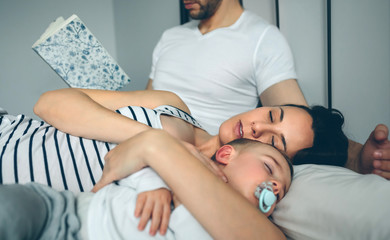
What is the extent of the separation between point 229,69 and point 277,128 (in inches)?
22.5

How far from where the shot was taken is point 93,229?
1.99 ft

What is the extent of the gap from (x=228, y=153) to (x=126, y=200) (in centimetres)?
35

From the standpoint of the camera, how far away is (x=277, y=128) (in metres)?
1.00

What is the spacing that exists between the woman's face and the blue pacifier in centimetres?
30

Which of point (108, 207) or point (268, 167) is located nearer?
point (108, 207)

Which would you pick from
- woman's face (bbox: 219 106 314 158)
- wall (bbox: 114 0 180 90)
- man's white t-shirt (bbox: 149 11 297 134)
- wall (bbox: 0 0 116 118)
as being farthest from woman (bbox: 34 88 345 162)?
wall (bbox: 0 0 116 118)

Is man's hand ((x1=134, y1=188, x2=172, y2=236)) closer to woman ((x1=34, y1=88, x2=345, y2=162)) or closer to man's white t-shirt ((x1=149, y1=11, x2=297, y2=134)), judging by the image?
woman ((x1=34, y1=88, x2=345, y2=162))

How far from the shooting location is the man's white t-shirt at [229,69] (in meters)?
1.42

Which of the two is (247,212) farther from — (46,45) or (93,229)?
(46,45)

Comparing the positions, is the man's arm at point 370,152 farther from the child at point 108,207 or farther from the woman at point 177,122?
the child at point 108,207

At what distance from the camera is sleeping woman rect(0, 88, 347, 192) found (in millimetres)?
815

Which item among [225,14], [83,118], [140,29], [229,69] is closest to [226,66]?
[229,69]

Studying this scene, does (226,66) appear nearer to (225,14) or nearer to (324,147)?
(225,14)

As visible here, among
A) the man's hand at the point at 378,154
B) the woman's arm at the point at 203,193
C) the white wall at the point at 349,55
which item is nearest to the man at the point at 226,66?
the white wall at the point at 349,55
